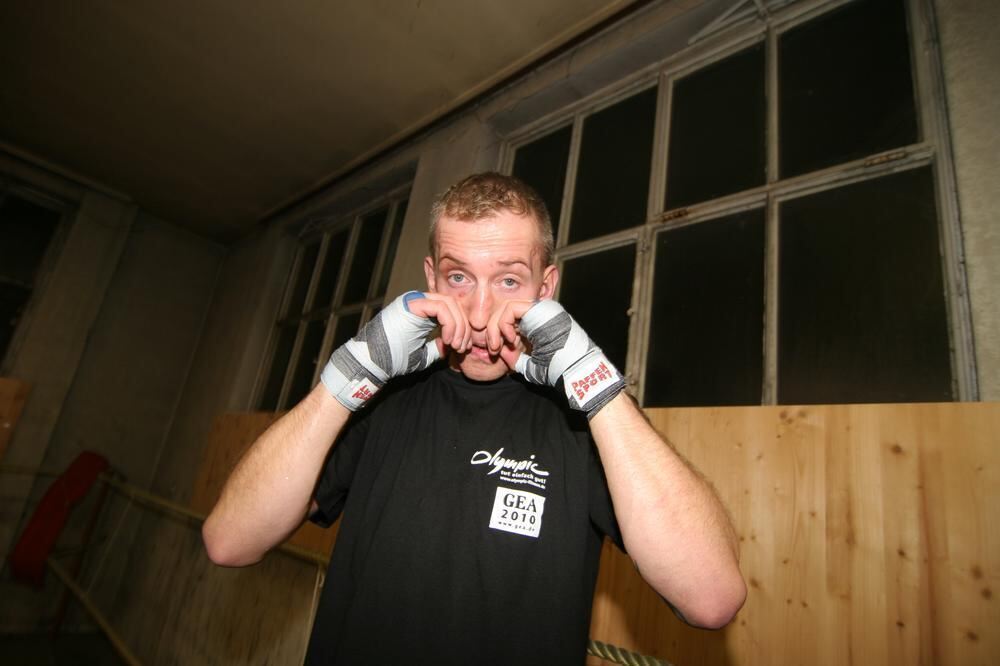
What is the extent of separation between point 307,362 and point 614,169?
3.16 meters

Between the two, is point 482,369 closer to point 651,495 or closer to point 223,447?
point 651,495

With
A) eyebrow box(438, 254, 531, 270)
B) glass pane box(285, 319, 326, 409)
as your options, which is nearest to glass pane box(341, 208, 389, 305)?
glass pane box(285, 319, 326, 409)

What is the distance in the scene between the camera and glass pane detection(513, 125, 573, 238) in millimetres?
3088

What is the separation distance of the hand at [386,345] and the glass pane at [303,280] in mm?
4157

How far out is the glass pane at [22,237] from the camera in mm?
4945

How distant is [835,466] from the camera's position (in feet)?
4.57

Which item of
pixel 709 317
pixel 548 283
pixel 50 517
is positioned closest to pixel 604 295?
pixel 709 317

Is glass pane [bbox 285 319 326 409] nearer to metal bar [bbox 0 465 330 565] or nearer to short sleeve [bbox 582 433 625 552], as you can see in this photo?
metal bar [bbox 0 465 330 565]

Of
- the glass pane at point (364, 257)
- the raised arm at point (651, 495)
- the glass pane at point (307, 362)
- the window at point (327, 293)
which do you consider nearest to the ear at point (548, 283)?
the raised arm at point (651, 495)

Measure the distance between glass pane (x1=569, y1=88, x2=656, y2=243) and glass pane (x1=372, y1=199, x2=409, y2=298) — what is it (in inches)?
65.7

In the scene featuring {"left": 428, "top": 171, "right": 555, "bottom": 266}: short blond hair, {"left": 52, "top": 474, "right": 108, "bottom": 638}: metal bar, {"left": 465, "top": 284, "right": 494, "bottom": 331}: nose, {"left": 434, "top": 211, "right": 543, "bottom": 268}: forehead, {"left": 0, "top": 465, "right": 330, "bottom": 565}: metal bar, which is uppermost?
{"left": 428, "top": 171, "right": 555, "bottom": 266}: short blond hair

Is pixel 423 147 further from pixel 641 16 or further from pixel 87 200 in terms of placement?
pixel 87 200

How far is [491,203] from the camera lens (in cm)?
129

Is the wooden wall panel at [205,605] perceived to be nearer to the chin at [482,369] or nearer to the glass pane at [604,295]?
the chin at [482,369]
